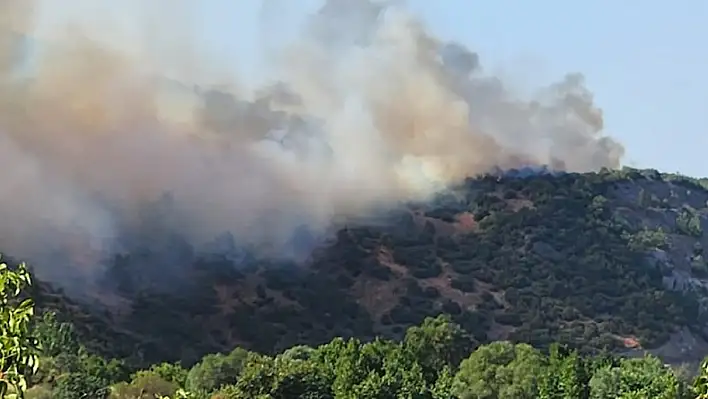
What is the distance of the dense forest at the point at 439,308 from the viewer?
57.5m

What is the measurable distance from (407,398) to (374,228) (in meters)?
84.4

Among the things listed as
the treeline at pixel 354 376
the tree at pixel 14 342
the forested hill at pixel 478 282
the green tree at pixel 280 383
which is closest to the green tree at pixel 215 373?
the treeline at pixel 354 376

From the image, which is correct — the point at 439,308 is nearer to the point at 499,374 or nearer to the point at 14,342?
the point at 499,374

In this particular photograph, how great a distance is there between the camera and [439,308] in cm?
11600

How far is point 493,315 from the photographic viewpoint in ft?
388

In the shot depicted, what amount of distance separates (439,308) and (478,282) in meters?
12.9

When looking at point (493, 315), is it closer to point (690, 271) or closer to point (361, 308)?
point (361, 308)

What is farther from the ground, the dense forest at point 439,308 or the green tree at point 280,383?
the dense forest at point 439,308

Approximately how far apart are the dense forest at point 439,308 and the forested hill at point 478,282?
0.26 metres

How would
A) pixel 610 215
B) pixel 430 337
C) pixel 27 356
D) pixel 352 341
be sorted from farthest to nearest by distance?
pixel 610 215 < pixel 430 337 < pixel 352 341 < pixel 27 356

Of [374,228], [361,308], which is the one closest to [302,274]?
[361,308]

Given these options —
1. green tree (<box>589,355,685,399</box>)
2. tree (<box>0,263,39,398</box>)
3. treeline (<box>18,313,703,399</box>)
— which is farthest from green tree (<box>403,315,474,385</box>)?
tree (<box>0,263,39,398</box>)

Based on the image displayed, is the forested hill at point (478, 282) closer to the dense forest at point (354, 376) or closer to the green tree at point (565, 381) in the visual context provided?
the dense forest at point (354, 376)

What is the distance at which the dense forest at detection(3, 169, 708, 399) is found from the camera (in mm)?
57531
